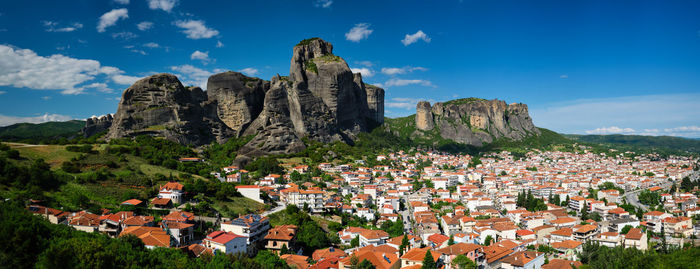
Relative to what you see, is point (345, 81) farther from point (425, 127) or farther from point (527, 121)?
point (527, 121)

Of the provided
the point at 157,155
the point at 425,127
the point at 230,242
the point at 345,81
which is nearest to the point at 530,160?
the point at 425,127

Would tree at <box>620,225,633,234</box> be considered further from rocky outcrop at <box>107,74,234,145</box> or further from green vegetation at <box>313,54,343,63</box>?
green vegetation at <box>313,54,343,63</box>

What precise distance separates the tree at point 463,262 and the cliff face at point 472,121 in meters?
106

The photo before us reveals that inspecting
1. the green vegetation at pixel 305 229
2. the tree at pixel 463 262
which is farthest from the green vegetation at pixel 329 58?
the tree at pixel 463 262

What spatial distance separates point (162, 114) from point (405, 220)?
167 feet

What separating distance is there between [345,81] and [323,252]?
2595 inches

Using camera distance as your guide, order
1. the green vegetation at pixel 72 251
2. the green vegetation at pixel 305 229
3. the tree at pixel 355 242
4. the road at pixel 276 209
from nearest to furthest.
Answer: the green vegetation at pixel 72 251 → the green vegetation at pixel 305 229 → the tree at pixel 355 242 → the road at pixel 276 209

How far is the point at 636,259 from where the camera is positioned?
90.4 feet

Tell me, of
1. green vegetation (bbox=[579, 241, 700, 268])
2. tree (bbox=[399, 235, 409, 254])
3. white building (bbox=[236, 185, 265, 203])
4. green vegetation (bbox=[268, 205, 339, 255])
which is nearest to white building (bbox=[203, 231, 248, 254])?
green vegetation (bbox=[268, 205, 339, 255])

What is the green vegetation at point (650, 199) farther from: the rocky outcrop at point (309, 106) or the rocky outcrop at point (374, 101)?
the rocky outcrop at point (374, 101)

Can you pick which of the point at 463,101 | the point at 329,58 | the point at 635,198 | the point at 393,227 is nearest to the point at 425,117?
the point at 463,101

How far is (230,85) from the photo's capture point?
8519 centimetres

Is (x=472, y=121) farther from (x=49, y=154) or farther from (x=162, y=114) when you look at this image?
(x=49, y=154)

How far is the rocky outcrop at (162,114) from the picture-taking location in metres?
70.5
